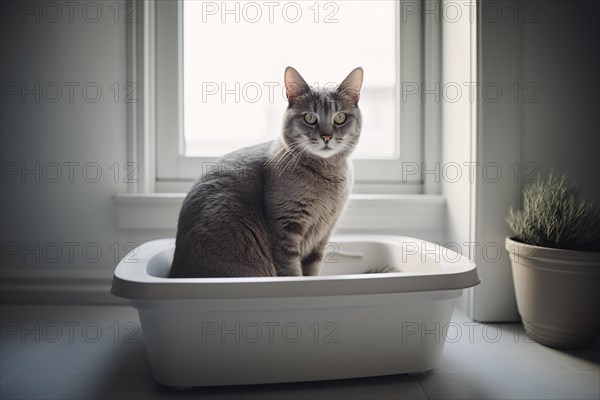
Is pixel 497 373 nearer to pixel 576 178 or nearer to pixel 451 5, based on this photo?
pixel 576 178

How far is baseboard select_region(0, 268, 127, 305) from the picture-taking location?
1324 mm

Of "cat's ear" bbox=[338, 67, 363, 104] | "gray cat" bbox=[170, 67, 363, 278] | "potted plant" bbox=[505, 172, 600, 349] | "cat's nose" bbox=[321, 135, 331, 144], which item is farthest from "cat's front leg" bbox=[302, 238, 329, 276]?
"potted plant" bbox=[505, 172, 600, 349]

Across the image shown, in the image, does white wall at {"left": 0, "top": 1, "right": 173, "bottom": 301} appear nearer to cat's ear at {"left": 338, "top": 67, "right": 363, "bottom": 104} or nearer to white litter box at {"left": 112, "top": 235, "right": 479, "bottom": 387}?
white litter box at {"left": 112, "top": 235, "right": 479, "bottom": 387}

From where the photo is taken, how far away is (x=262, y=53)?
1485 mm

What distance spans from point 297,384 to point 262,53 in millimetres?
1075

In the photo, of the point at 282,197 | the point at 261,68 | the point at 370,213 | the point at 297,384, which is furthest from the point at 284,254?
the point at 261,68

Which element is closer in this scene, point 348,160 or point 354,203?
point 348,160

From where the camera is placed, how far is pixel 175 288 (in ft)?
2.38

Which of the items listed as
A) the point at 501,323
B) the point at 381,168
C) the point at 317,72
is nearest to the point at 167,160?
the point at 317,72

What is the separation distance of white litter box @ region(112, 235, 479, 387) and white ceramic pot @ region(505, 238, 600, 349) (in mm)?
245

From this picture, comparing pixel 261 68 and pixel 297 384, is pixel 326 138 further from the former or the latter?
pixel 261 68

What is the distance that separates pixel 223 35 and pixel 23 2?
0.59 metres

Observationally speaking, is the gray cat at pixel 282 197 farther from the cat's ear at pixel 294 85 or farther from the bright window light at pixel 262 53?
the bright window light at pixel 262 53

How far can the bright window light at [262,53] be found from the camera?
1.47m
